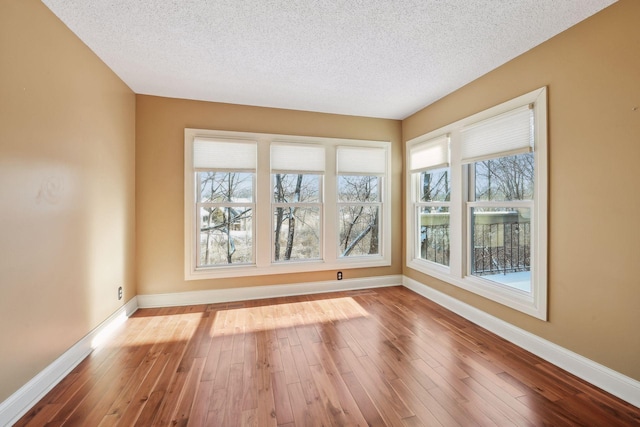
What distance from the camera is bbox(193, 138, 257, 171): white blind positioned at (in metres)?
3.54

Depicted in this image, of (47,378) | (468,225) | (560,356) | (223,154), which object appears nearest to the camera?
(47,378)

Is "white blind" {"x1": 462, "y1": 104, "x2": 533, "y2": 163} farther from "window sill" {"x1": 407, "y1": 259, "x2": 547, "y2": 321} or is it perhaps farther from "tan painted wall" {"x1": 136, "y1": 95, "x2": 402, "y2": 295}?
"tan painted wall" {"x1": 136, "y1": 95, "x2": 402, "y2": 295}

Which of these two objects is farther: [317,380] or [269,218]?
[269,218]

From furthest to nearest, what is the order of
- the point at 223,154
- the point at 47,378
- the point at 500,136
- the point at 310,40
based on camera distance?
the point at 223,154 < the point at 500,136 < the point at 310,40 < the point at 47,378

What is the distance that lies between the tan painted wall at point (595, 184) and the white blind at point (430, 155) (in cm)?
108

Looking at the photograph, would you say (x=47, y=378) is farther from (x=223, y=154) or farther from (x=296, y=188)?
(x=296, y=188)

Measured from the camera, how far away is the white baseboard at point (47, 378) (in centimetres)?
159

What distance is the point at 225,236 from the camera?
3732 mm

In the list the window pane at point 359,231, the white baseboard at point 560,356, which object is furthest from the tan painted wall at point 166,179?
the white baseboard at point 560,356

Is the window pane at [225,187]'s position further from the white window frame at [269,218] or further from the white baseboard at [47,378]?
the white baseboard at [47,378]

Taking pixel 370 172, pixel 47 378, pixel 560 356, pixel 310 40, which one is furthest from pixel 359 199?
pixel 47 378

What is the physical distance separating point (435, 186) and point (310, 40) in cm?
251

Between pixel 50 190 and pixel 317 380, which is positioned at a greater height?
pixel 50 190

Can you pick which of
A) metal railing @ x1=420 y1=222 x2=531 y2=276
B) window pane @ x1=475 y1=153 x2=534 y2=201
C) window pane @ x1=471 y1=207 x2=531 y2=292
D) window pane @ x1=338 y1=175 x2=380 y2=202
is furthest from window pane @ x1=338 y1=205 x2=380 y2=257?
window pane @ x1=475 y1=153 x2=534 y2=201
